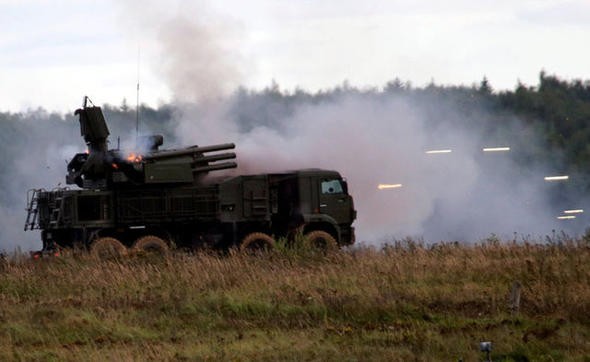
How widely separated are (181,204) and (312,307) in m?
14.5

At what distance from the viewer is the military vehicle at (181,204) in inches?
1433

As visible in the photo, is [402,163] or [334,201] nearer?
[334,201]

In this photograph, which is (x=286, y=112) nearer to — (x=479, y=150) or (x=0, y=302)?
(x=479, y=150)

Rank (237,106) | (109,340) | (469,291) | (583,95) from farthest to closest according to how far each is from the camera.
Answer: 1. (583,95)
2. (237,106)
3. (469,291)
4. (109,340)

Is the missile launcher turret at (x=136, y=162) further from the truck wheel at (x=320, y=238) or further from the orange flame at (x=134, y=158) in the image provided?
the truck wheel at (x=320, y=238)

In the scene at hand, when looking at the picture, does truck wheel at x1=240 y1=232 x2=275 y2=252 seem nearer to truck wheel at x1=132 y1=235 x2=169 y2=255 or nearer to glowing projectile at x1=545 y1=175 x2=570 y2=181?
truck wheel at x1=132 y1=235 x2=169 y2=255

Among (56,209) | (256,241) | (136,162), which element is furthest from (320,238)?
(56,209)

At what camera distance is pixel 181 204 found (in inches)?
1449

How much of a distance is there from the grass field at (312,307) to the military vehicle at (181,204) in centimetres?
571

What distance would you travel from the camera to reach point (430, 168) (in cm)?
5203

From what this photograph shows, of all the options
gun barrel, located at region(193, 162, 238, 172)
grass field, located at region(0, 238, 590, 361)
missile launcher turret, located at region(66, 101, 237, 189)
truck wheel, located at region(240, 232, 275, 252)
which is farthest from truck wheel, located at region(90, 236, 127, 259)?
grass field, located at region(0, 238, 590, 361)

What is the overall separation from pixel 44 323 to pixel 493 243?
12.5m

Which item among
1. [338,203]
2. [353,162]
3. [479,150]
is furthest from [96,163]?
[479,150]

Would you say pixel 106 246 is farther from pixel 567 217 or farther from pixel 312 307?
pixel 567 217
